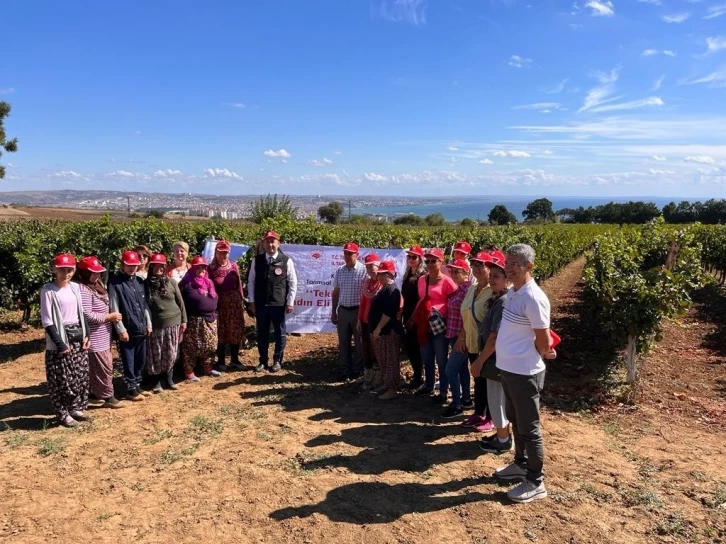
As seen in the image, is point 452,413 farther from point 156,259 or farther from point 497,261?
point 156,259

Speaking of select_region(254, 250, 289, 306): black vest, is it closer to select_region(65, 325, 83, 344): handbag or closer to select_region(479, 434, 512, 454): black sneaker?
select_region(65, 325, 83, 344): handbag

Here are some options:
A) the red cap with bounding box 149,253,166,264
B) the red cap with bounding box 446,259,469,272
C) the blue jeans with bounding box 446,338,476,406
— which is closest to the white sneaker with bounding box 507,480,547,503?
the blue jeans with bounding box 446,338,476,406

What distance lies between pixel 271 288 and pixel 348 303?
3.57 ft

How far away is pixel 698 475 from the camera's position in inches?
163

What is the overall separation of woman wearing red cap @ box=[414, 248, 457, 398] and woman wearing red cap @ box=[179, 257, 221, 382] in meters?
2.72

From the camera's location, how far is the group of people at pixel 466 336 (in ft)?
Result: 11.7

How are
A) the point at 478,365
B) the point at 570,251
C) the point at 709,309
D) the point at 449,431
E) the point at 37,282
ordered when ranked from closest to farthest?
1. the point at 478,365
2. the point at 449,431
3. the point at 37,282
4. the point at 709,309
5. the point at 570,251

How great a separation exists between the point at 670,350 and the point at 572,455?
591 cm

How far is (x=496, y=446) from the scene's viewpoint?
4457mm

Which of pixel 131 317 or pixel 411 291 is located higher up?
pixel 411 291

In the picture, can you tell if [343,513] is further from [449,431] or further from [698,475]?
[698,475]

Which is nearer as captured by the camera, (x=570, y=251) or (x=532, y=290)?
(x=532, y=290)

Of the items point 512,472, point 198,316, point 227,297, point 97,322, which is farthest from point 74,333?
point 512,472

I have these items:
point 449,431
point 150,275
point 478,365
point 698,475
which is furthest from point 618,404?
point 150,275
